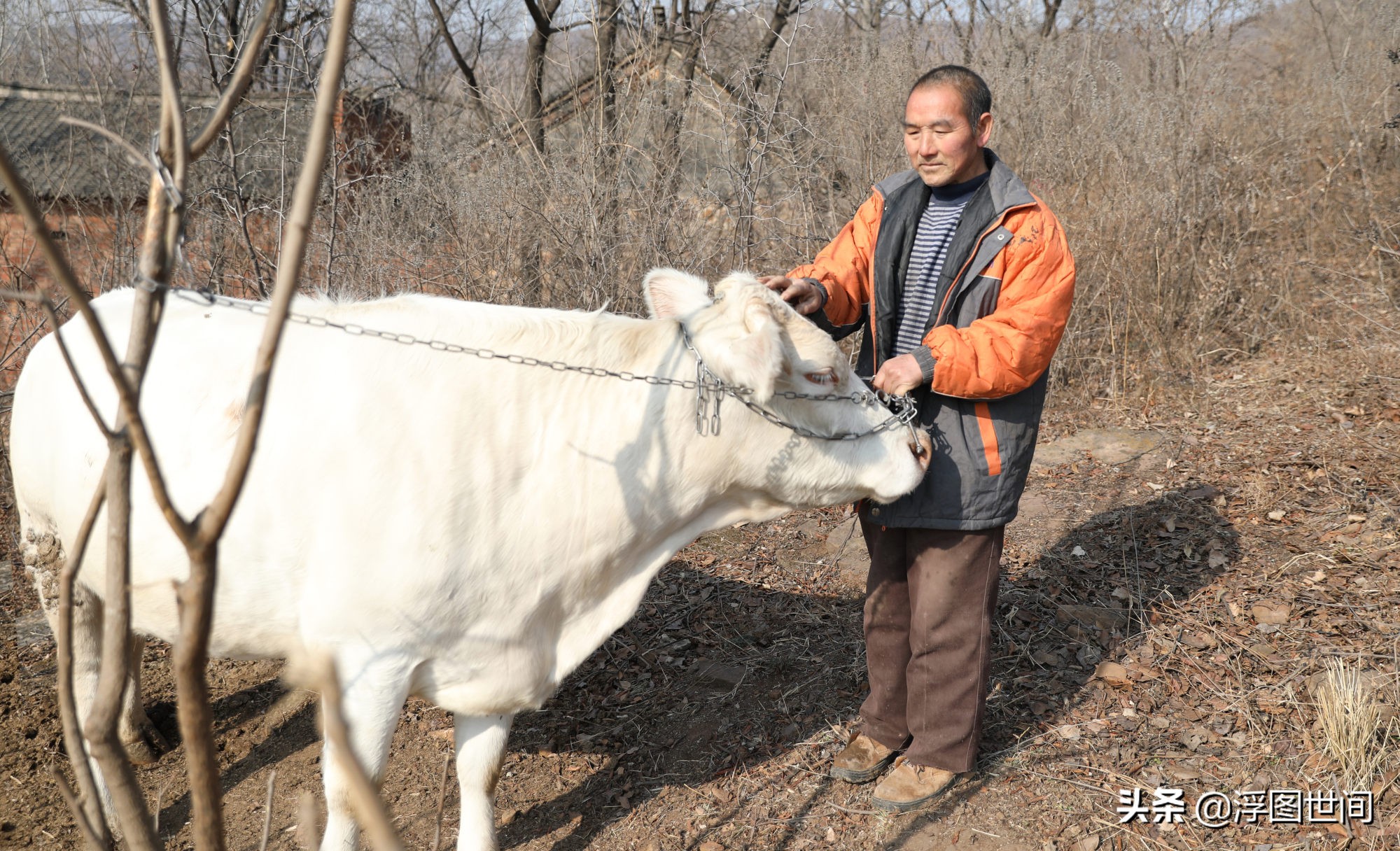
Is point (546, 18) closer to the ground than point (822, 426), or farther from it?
farther from it

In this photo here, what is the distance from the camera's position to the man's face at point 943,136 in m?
2.88

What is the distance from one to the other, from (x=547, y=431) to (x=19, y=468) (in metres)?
1.89

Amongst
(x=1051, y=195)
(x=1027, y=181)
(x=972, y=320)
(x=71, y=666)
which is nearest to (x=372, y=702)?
(x=71, y=666)

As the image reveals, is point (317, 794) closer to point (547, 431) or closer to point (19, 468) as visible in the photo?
point (19, 468)

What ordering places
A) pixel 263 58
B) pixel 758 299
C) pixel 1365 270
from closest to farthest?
pixel 758 299, pixel 1365 270, pixel 263 58

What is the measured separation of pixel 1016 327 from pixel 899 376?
1.18 feet

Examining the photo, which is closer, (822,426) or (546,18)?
(822,426)

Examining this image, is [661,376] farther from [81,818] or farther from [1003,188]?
[81,818]

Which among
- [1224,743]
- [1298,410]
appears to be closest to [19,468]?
[1224,743]

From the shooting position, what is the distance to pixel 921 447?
2.91 metres

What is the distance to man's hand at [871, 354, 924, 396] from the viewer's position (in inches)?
107

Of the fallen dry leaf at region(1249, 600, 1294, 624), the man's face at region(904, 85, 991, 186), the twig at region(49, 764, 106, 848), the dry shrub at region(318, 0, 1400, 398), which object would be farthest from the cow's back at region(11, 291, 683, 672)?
the fallen dry leaf at region(1249, 600, 1294, 624)

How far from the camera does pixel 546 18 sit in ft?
38.4

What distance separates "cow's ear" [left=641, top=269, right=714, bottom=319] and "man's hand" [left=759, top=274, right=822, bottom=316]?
0.26m
